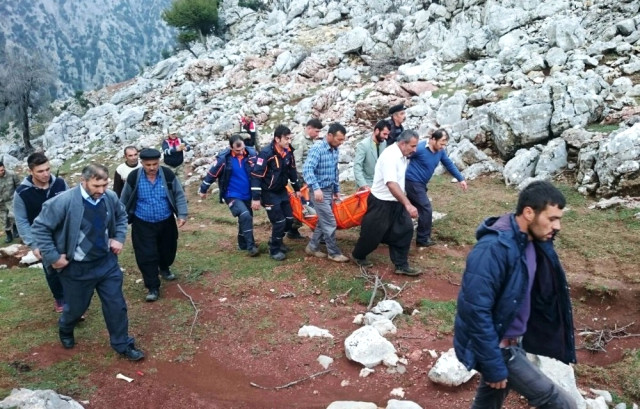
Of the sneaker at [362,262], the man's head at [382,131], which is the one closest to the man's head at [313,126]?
the man's head at [382,131]

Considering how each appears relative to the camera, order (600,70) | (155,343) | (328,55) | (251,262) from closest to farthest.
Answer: (155,343) < (251,262) < (600,70) < (328,55)

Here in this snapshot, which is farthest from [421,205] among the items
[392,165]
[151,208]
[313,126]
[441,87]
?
[441,87]

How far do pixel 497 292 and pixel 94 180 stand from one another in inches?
135

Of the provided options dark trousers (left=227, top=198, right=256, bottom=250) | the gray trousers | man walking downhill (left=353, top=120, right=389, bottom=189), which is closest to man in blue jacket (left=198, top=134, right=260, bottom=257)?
dark trousers (left=227, top=198, right=256, bottom=250)

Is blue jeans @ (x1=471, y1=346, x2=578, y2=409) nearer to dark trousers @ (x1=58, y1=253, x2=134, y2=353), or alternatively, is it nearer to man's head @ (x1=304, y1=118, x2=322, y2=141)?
dark trousers @ (x1=58, y1=253, x2=134, y2=353)

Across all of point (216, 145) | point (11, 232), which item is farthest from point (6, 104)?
point (11, 232)

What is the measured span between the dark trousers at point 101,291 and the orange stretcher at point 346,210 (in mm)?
2924

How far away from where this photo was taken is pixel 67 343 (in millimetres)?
4719

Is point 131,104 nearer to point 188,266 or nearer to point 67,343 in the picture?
point 188,266

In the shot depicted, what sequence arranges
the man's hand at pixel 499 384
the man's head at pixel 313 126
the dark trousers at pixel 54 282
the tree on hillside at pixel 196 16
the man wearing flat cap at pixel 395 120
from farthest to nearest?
the tree on hillside at pixel 196 16, the man wearing flat cap at pixel 395 120, the man's head at pixel 313 126, the dark trousers at pixel 54 282, the man's hand at pixel 499 384

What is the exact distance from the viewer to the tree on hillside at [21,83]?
90.0 ft

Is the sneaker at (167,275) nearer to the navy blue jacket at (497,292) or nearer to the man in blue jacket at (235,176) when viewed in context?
the man in blue jacket at (235,176)

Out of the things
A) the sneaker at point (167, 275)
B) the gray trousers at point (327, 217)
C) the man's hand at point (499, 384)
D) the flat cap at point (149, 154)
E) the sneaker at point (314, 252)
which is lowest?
the sneaker at point (167, 275)

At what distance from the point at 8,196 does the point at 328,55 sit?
54.0ft
